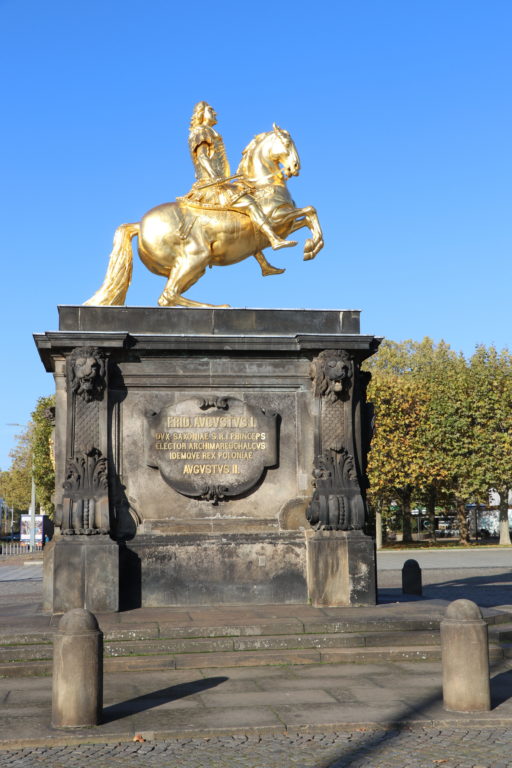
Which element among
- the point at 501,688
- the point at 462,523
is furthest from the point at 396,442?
the point at 501,688

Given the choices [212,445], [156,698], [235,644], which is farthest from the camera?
[212,445]

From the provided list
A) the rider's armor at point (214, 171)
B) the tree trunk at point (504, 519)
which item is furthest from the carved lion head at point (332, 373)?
→ the tree trunk at point (504, 519)

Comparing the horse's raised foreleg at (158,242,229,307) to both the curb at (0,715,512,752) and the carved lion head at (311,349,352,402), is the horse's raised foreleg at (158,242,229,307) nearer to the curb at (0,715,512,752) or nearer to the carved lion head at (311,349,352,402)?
the carved lion head at (311,349,352,402)

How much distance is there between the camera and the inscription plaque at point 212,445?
14.4 metres

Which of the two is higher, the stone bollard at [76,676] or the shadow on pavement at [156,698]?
the stone bollard at [76,676]

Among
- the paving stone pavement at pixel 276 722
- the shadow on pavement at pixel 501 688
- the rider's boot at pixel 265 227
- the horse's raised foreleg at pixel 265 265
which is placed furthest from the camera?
the horse's raised foreleg at pixel 265 265

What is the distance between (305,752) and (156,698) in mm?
2411

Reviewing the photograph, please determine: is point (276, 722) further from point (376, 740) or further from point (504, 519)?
point (504, 519)

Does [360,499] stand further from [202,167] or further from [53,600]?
[202,167]

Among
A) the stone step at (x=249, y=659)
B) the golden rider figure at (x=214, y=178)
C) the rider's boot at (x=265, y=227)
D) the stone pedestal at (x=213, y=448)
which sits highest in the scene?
the golden rider figure at (x=214, y=178)

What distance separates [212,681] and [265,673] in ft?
2.45

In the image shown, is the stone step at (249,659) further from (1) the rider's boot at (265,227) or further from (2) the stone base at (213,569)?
(1) the rider's boot at (265,227)

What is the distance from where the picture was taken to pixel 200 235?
51.3 feet

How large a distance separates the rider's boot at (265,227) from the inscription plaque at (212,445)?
2.84 metres
